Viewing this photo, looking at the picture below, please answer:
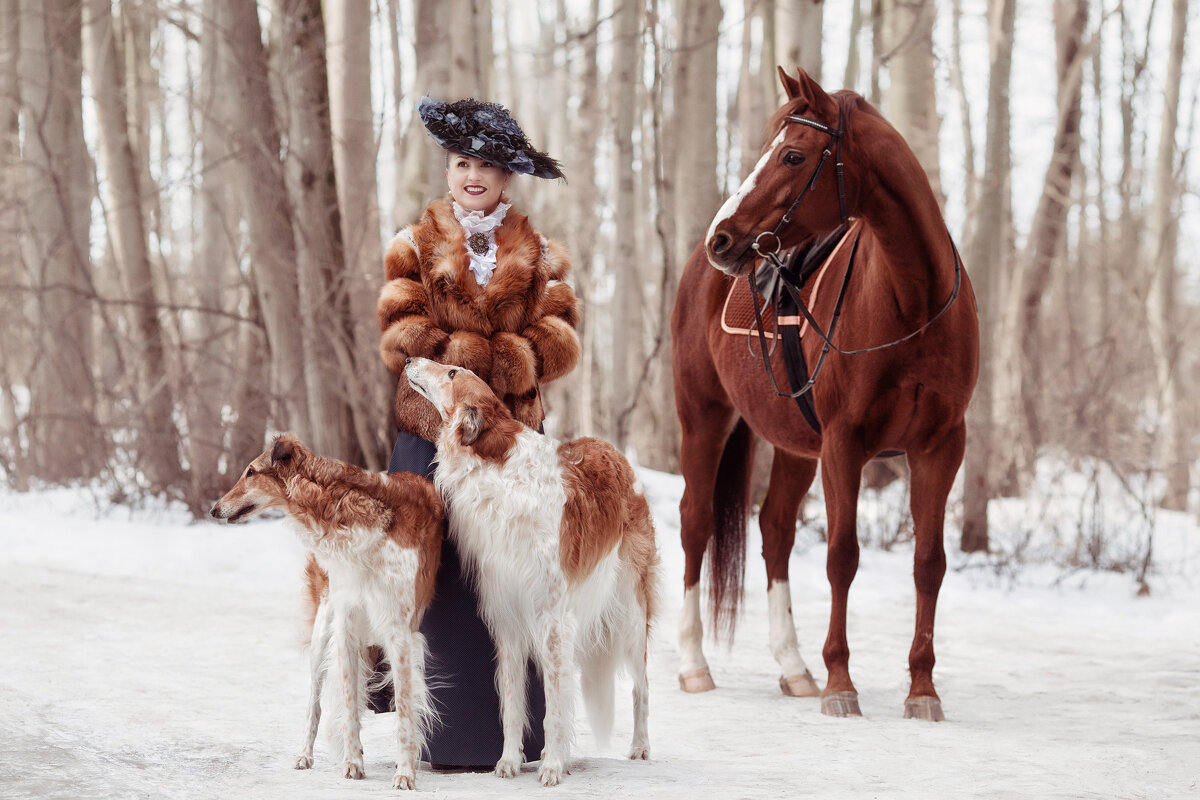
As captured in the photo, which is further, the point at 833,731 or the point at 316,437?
the point at 316,437

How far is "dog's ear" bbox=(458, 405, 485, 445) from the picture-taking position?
3816 mm

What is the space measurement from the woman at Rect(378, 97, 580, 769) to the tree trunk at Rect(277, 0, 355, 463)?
5.66 m

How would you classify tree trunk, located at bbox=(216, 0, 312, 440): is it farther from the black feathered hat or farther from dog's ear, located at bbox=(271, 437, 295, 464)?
dog's ear, located at bbox=(271, 437, 295, 464)

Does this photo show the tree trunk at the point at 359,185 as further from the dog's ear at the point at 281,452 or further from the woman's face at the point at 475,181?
the dog's ear at the point at 281,452

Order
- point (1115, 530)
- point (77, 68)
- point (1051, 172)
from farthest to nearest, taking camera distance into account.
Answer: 1. point (1051, 172)
2. point (77, 68)
3. point (1115, 530)

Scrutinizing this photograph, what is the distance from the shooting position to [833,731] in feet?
16.2

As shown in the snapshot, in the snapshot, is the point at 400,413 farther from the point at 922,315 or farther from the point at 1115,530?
the point at 1115,530

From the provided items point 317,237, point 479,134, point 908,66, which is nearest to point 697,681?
point 479,134

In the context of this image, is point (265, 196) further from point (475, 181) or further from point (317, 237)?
point (475, 181)

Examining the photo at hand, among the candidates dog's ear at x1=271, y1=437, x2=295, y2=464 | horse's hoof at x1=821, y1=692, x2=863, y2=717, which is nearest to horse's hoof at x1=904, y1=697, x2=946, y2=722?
horse's hoof at x1=821, y1=692, x2=863, y2=717

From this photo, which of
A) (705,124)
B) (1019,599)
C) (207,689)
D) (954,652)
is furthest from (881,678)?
(705,124)

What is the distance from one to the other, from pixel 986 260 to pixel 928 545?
5442 millimetres

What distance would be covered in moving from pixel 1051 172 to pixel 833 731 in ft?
38.9

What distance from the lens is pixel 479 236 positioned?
4355 mm
